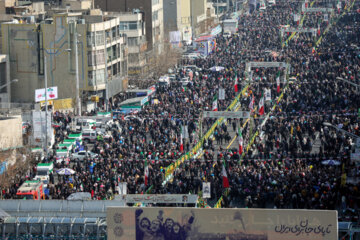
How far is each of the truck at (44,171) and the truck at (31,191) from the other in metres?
1.75

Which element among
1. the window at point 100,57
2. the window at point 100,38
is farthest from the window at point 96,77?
the window at point 100,38

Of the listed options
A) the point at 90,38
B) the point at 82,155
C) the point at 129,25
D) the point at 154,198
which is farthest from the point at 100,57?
the point at 154,198

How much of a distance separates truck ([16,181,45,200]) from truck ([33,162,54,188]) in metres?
1.75

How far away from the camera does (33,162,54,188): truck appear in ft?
150

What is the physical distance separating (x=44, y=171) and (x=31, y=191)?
417cm

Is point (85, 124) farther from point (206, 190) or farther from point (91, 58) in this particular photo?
point (206, 190)

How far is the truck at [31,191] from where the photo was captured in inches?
1670

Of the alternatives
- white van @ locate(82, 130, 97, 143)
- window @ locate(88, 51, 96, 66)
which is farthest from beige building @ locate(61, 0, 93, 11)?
white van @ locate(82, 130, 97, 143)

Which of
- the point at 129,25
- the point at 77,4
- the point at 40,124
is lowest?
the point at 40,124

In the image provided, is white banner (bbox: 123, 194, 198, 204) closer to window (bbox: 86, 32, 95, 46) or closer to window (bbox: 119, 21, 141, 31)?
window (bbox: 86, 32, 95, 46)

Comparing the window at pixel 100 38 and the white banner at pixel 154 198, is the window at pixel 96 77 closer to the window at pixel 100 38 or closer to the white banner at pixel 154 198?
the window at pixel 100 38

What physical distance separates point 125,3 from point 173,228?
6596 centimetres

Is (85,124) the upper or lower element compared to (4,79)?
lower

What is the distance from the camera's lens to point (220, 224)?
98.5ft
